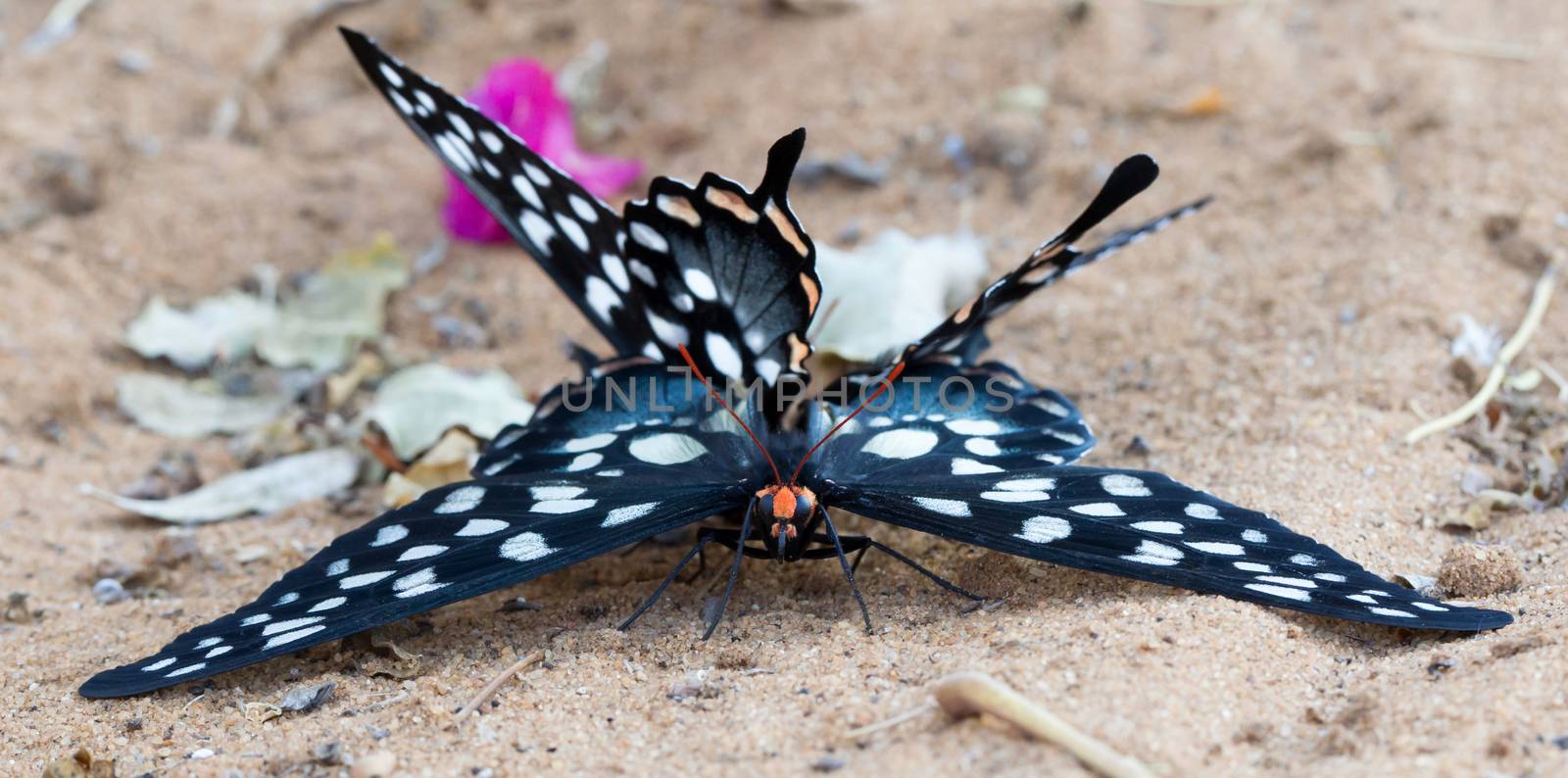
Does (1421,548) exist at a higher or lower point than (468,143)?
lower

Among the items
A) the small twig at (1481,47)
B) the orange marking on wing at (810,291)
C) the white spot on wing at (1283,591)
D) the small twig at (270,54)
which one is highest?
the small twig at (270,54)

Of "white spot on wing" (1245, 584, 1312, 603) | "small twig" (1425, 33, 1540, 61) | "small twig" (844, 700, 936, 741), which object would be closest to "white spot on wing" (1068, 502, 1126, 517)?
"white spot on wing" (1245, 584, 1312, 603)

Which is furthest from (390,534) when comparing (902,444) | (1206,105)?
(1206,105)

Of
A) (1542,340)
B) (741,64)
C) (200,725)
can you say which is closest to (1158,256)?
(1542,340)

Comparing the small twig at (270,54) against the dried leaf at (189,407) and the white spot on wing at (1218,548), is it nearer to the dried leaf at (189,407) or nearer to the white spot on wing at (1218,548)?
the dried leaf at (189,407)

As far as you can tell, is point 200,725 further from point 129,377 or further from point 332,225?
point 332,225

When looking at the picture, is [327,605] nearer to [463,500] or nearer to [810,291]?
[463,500]

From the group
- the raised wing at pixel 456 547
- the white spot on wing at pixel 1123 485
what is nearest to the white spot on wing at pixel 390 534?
the raised wing at pixel 456 547
